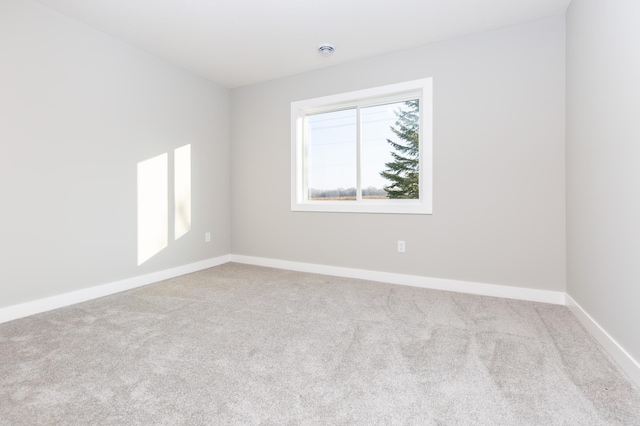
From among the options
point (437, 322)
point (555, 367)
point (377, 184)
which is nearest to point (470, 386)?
point (555, 367)

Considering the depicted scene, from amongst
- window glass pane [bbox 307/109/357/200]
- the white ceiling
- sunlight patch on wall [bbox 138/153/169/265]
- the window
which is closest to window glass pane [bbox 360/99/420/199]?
the window

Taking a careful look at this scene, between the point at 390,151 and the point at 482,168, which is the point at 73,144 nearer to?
the point at 390,151

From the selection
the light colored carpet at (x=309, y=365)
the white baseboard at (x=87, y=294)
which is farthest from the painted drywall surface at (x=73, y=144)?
the light colored carpet at (x=309, y=365)

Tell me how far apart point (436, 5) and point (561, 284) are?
254 centimetres

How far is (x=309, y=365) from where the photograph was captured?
1.62m

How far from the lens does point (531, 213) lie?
266 cm

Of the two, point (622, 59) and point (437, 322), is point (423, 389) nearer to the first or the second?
point (437, 322)

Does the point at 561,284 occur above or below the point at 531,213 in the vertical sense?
below

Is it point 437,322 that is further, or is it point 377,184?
point 377,184

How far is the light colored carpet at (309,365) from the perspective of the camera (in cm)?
125

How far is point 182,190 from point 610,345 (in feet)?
12.8

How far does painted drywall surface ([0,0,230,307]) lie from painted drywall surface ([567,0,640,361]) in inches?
148

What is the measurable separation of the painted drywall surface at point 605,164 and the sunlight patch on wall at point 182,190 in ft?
12.4

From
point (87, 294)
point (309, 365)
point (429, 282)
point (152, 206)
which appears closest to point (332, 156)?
point (429, 282)
